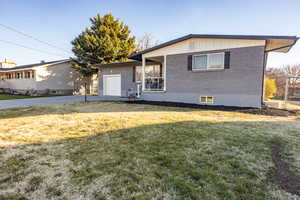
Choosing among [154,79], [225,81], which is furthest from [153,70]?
[225,81]

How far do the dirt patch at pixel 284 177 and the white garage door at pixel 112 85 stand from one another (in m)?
12.6

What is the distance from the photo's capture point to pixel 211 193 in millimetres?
1632

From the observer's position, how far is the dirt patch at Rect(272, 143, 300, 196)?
177cm

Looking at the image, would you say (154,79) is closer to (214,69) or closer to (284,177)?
(214,69)

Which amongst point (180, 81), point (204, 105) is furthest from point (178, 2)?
point (204, 105)

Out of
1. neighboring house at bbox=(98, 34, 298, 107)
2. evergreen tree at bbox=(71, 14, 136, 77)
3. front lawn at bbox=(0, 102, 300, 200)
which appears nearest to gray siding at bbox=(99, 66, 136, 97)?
neighboring house at bbox=(98, 34, 298, 107)

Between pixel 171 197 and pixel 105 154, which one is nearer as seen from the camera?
pixel 171 197

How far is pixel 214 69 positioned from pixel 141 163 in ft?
23.9

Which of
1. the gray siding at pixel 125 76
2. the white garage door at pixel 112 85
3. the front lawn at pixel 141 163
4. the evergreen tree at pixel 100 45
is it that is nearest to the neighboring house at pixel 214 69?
the gray siding at pixel 125 76

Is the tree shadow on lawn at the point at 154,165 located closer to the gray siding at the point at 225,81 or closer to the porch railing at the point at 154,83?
the gray siding at the point at 225,81

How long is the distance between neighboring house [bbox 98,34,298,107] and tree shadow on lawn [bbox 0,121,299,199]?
437 centimetres

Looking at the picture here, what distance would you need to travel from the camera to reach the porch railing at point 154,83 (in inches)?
413

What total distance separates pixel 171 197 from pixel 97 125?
3.30 meters

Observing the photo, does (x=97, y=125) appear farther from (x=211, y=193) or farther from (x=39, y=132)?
(x=211, y=193)
